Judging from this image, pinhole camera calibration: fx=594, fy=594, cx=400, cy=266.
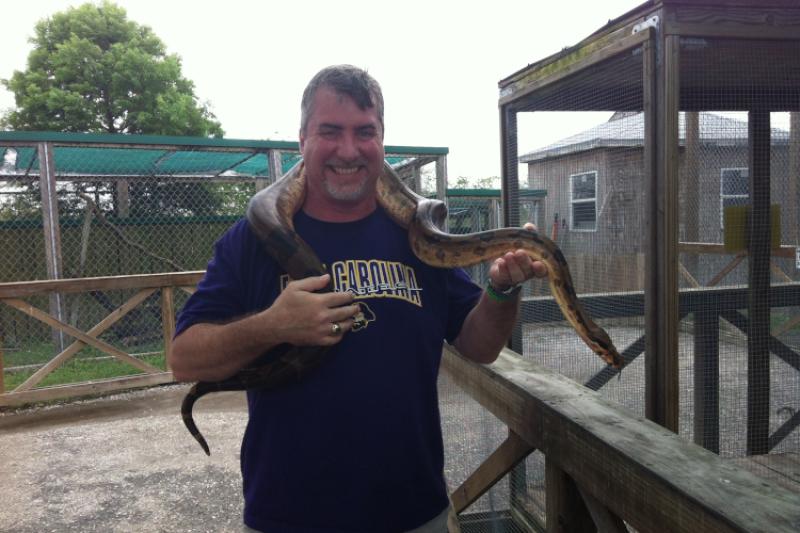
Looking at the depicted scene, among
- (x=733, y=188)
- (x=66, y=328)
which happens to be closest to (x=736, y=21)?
(x=733, y=188)

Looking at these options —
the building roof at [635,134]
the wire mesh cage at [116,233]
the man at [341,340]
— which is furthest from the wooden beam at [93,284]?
the building roof at [635,134]

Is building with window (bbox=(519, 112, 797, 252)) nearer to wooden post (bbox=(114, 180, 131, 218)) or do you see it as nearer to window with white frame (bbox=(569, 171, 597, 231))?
window with white frame (bbox=(569, 171, 597, 231))

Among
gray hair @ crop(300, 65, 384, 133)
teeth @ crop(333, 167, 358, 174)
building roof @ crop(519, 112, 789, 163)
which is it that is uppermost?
gray hair @ crop(300, 65, 384, 133)

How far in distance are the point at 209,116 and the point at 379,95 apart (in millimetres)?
21767

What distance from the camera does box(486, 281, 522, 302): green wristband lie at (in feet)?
7.06

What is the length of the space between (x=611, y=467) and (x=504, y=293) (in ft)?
2.24

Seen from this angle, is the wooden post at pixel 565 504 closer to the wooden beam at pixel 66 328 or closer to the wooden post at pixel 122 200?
the wooden beam at pixel 66 328

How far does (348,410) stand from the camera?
1977mm

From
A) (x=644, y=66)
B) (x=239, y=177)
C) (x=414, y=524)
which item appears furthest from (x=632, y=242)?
(x=239, y=177)

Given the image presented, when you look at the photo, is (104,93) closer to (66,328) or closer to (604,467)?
(66,328)

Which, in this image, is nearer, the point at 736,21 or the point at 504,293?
the point at 736,21

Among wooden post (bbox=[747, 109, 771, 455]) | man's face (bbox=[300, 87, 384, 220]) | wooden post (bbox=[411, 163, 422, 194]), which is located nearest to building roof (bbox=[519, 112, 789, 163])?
wooden post (bbox=[747, 109, 771, 455])

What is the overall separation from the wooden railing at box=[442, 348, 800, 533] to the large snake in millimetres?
361

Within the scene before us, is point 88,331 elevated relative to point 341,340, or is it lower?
lower
